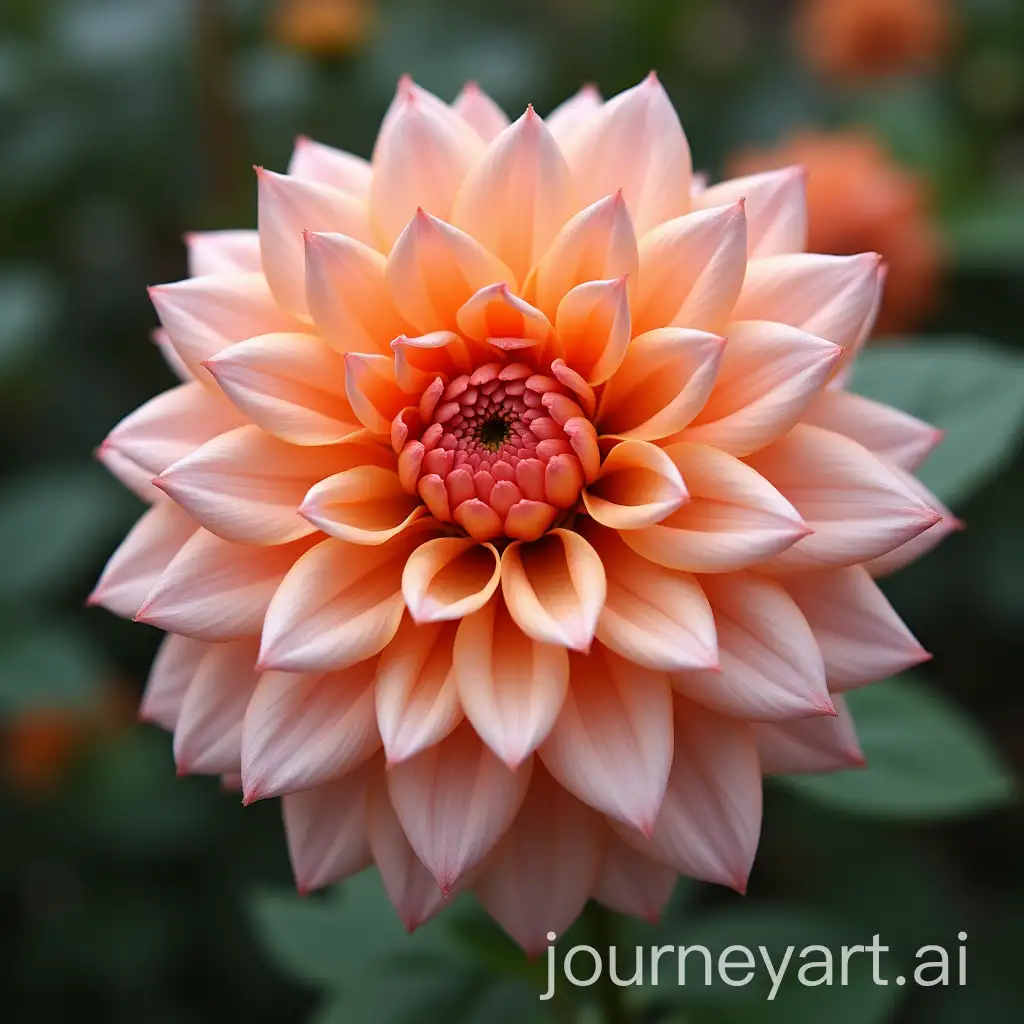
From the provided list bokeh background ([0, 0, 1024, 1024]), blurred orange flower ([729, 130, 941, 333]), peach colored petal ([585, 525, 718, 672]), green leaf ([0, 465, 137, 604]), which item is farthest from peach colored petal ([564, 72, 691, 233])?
green leaf ([0, 465, 137, 604])

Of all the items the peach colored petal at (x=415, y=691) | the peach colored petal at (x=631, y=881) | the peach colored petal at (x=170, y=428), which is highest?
the peach colored petal at (x=170, y=428)

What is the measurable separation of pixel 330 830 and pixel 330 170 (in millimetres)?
641

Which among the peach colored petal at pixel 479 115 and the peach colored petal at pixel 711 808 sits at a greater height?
the peach colored petal at pixel 479 115

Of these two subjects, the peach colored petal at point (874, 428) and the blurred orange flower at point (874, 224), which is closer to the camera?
the peach colored petal at point (874, 428)

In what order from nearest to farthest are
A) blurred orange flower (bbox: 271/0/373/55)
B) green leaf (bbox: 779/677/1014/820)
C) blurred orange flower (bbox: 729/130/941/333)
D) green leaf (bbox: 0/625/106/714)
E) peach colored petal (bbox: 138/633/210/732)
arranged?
peach colored petal (bbox: 138/633/210/732) → green leaf (bbox: 779/677/1014/820) → green leaf (bbox: 0/625/106/714) → blurred orange flower (bbox: 729/130/941/333) → blurred orange flower (bbox: 271/0/373/55)

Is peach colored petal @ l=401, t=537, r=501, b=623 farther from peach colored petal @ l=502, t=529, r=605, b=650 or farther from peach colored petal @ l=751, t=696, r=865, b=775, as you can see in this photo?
peach colored petal @ l=751, t=696, r=865, b=775

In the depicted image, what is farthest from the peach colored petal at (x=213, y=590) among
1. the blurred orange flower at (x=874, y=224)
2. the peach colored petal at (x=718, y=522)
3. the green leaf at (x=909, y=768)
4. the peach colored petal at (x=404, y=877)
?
the blurred orange flower at (x=874, y=224)

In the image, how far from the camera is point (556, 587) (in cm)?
94

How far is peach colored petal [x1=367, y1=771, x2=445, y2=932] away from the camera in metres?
0.94

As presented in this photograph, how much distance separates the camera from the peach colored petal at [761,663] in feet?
2.75

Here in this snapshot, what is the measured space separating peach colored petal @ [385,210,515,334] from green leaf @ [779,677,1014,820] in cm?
61

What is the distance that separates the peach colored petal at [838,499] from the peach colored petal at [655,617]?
3.3 inches

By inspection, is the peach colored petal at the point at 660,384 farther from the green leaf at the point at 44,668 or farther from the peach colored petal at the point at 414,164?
the green leaf at the point at 44,668

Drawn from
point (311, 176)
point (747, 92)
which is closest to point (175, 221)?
Result: point (747, 92)
